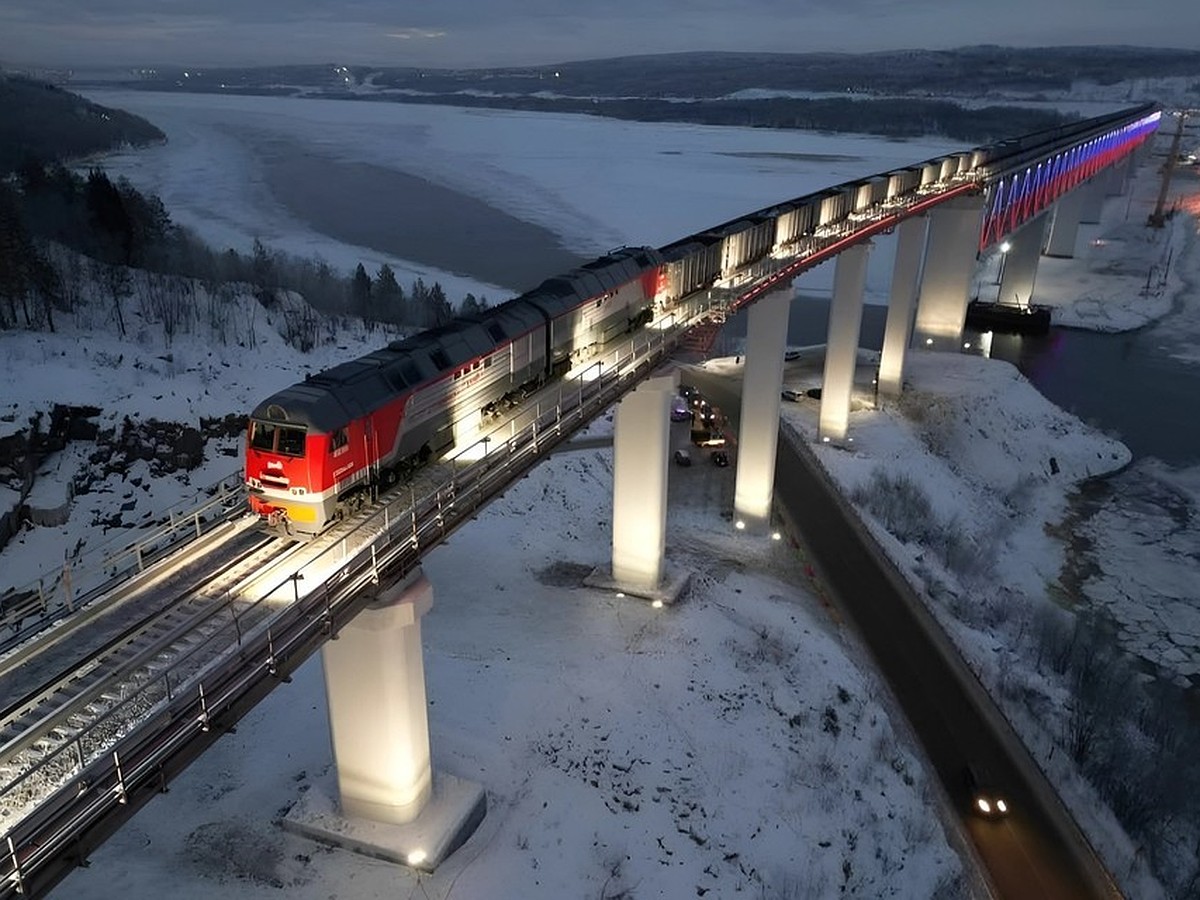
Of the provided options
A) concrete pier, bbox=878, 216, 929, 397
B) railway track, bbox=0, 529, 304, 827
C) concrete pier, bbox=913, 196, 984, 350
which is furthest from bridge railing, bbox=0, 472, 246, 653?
concrete pier, bbox=913, 196, 984, 350

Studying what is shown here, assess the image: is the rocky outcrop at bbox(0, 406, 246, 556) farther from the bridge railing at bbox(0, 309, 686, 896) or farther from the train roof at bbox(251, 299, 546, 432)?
the bridge railing at bbox(0, 309, 686, 896)

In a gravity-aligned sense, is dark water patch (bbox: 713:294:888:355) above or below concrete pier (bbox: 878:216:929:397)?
below

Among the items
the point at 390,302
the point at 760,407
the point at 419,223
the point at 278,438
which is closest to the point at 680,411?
the point at 760,407

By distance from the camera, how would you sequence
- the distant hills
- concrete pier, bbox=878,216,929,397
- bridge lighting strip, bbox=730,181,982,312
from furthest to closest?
the distant hills
concrete pier, bbox=878,216,929,397
bridge lighting strip, bbox=730,181,982,312

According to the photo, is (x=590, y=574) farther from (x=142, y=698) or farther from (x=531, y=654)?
(x=142, y=698)

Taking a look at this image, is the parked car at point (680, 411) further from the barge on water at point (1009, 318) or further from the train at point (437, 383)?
the barge on water at point (1009, 318)

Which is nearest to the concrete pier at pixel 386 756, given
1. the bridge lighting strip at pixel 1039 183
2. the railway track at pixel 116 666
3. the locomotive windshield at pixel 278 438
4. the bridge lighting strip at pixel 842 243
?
the railway track at pixel 116 666
